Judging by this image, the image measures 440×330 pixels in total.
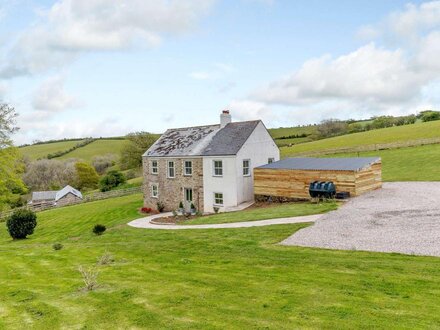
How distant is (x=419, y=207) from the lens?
2153cm

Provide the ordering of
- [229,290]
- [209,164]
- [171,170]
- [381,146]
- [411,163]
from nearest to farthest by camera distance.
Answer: [229,290], [209,164], [171,170], [411,163], [381,146]

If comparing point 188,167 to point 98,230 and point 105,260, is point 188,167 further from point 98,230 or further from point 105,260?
point 105,260

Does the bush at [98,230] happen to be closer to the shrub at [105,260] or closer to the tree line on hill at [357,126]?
the shrub at [105,260]

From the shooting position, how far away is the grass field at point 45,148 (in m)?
118

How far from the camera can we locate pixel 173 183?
38656mm

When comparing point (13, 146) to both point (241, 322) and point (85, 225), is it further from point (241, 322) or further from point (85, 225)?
point (241, 322)

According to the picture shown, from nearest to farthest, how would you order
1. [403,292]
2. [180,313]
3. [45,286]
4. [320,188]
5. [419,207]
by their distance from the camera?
[180,313] < [403,292] < [45,286] < [419,207] < [320,188]

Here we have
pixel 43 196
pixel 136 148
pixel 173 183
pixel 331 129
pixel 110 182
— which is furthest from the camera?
pixel 331 129

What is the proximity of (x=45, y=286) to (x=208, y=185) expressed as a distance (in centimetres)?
2362

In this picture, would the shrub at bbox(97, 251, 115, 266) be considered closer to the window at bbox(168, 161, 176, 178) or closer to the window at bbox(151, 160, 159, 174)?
the window at bbox(168, 161, 176, 178)

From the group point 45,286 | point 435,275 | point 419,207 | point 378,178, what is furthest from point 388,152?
point 45,286

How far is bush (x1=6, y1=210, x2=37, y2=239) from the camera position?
29453mm

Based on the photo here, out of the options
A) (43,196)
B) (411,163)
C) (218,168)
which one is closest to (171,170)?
(218,168)

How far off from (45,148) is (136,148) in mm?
60409
